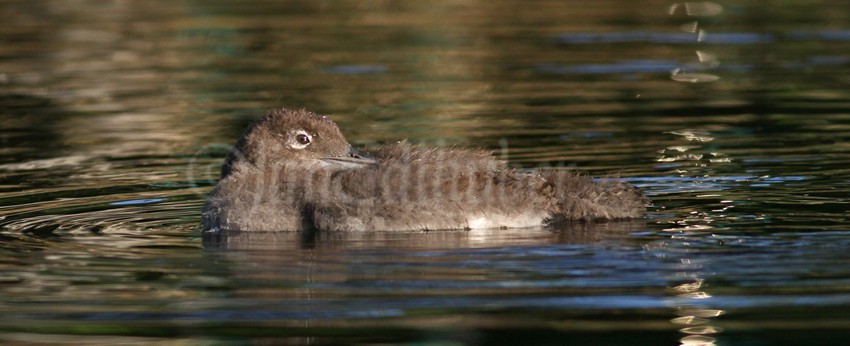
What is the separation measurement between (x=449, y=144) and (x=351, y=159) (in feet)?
11.6

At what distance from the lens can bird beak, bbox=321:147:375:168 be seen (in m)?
9.42

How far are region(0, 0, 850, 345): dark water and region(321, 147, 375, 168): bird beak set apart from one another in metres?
0.70

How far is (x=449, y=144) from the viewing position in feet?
42.4

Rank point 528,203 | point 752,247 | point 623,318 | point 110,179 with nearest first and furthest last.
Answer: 1. point 623,318
2. point 752,247
3. point 528,203
4. point 110,179

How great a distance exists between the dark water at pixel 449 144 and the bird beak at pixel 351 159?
0.70m

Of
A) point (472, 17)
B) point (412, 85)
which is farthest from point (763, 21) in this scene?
point (412, 85)

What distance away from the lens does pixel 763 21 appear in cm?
2177

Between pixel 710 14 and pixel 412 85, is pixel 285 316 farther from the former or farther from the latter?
pixel 710 14

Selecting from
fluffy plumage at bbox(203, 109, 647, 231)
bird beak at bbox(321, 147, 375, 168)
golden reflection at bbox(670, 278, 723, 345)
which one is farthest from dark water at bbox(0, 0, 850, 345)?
bird beak at bbox(321, 147, 375, 168)

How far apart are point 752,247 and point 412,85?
31.3 ft

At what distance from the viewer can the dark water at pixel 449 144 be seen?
6906 mm

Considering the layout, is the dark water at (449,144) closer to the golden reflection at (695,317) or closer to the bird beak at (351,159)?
the golden reflection at (695,317)

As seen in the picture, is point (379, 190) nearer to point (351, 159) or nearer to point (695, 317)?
point (351, 159)

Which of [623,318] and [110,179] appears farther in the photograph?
[110,179]
